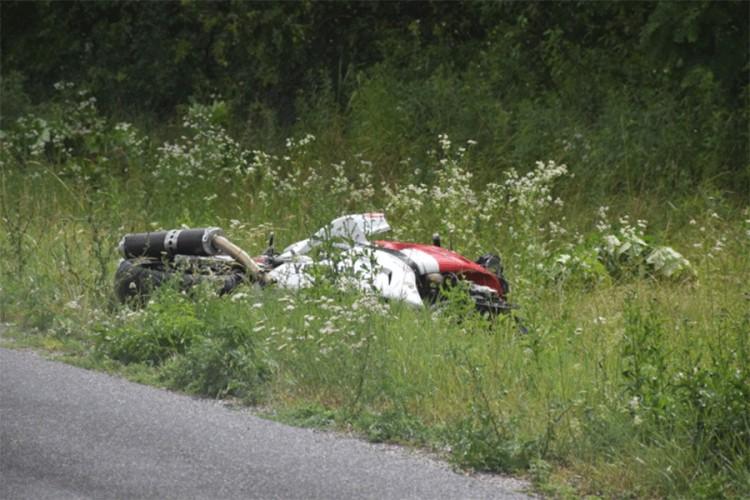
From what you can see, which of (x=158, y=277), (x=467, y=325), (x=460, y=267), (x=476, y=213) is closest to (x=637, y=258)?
(x=476, y=213)

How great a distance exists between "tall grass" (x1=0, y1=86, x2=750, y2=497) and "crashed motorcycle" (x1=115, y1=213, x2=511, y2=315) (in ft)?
0.61

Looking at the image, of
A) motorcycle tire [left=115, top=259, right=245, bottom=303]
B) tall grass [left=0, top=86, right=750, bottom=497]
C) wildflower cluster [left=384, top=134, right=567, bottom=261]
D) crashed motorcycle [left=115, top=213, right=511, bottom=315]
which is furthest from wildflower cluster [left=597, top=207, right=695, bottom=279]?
motorcycle tire [left=115, top=259, right=245, bottom=303]

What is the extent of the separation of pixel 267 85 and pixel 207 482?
1207cm

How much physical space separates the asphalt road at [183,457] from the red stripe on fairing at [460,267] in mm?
2132

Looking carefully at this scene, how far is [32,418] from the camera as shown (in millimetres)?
6438

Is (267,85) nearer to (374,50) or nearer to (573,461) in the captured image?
(374,50)

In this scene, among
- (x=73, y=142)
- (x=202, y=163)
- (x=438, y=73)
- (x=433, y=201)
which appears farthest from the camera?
(x=438, y=73)

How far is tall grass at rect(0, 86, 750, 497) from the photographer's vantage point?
5.92 meters

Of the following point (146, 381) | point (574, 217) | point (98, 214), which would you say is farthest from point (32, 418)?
point (574, 217)

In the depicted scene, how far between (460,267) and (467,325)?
2.50 ft

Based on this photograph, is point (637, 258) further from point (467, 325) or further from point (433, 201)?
point (467, 325)

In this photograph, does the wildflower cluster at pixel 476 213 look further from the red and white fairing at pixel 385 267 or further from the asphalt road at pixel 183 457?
the asphalt road at pixel 183 457

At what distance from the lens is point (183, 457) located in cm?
579

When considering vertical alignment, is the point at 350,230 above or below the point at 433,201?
above
